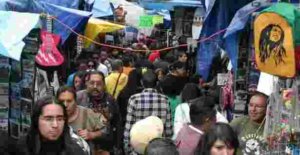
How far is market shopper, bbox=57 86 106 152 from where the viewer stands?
19.4ft

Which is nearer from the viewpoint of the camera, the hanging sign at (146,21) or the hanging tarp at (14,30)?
the hanging tarp at (14,30)

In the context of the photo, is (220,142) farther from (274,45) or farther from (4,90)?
(4,90)

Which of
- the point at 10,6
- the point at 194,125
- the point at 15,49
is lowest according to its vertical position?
the point at 194,125

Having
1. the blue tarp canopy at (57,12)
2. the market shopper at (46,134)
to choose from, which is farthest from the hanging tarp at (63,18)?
the market shopper at (46,134)

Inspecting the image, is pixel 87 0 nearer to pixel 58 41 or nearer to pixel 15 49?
pixel 58 41

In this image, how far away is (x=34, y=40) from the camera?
8.91m

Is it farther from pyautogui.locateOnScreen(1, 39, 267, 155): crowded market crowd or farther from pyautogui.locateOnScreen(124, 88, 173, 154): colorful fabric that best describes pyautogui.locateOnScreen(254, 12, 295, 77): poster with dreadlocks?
pyautogui.locateOnScreen(124, 88, 173, 154): colorful fabric

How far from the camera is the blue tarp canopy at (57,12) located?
10.2 meters

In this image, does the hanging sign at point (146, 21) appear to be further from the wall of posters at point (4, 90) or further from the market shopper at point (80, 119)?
the market shopper at point (80, 119)

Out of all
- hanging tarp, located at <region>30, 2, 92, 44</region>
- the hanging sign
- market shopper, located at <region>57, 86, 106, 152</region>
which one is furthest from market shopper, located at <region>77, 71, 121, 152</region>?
the hanging sign

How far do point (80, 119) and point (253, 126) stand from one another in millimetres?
1646

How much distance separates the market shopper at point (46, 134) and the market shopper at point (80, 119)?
1530 millimetres

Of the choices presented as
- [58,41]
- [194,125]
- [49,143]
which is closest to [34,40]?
[58,41]

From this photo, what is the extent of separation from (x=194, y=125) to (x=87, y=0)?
1188cm
